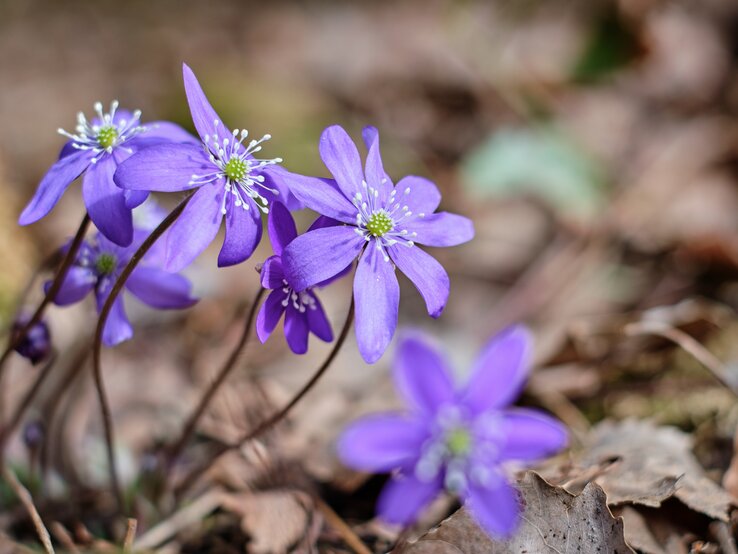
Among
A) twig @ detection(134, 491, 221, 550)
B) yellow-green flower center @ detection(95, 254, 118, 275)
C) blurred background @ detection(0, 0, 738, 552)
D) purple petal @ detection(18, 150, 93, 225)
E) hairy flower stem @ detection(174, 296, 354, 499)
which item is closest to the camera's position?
purple petal @ detection(18, 150, 93, 225)

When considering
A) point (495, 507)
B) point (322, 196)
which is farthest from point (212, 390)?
point (495, 507)

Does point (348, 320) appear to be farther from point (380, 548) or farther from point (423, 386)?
point (380, 548)

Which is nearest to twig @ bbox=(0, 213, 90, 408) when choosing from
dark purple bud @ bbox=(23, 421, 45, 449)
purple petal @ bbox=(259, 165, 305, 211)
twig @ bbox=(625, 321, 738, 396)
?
dark purple bud @ bbox=(23, 421, 45, 449)

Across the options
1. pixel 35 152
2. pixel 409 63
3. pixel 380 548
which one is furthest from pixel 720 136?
pixel 35 152

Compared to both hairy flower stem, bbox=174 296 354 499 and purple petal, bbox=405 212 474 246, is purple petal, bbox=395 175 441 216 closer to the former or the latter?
purple petal, bbox=405 212 474 246

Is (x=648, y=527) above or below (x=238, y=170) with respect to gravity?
below

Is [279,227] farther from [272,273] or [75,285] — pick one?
[75,285]

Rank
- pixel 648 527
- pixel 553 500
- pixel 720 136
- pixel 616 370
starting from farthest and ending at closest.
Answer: pixel 720 136, pixel 616 370, pixel 648 527, pixel 553 500

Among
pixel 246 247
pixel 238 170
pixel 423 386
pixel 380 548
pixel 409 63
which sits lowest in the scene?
pixel 380 548
